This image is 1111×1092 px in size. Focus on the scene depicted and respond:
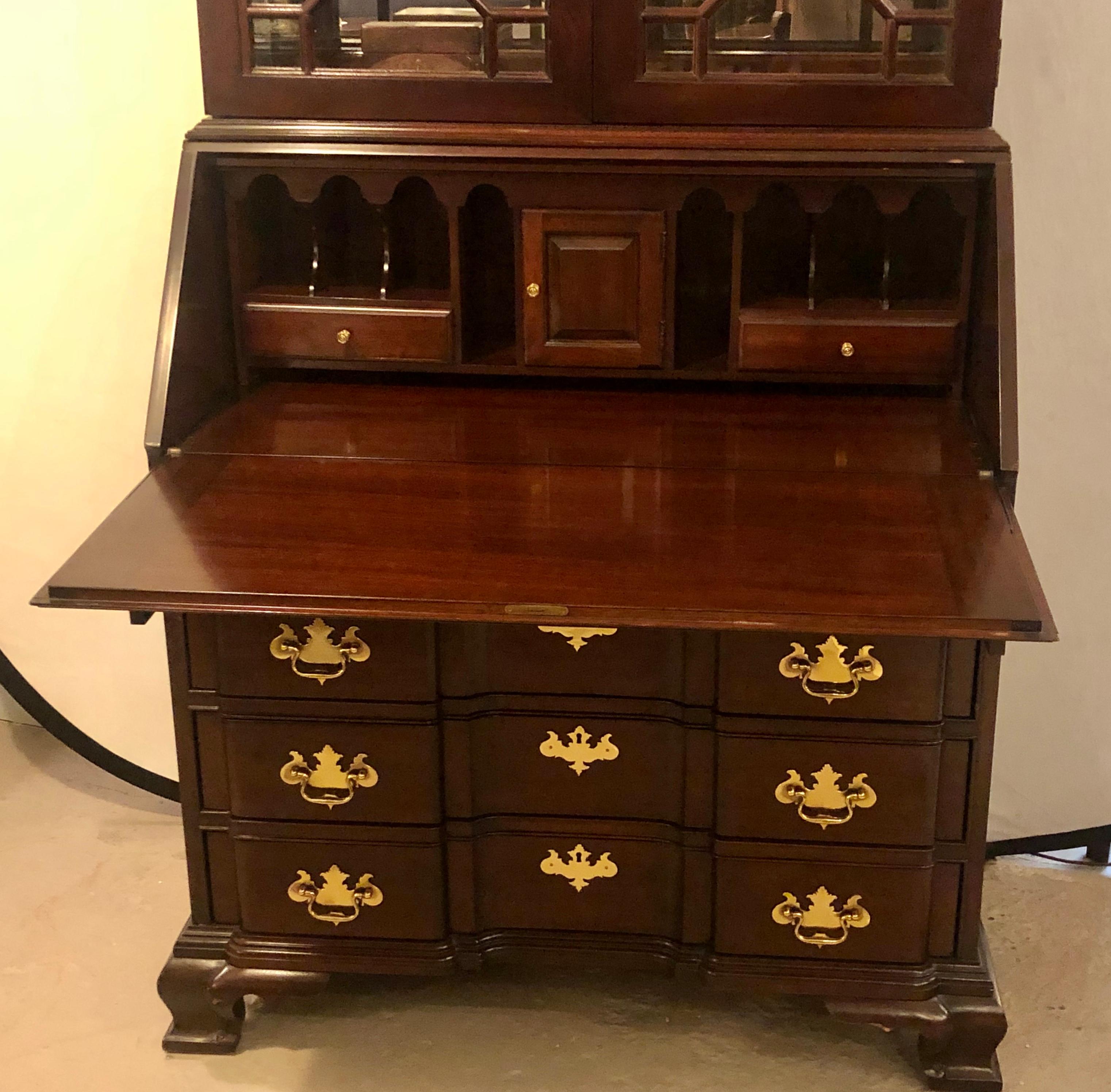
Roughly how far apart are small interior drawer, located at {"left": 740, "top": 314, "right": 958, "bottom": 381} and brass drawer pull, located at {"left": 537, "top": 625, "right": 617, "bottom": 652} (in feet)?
1.46

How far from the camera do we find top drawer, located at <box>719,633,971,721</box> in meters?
1.42

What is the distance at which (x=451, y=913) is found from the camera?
161 cm

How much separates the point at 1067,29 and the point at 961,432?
0.61 m

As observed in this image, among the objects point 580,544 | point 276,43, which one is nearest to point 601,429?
point 580,544

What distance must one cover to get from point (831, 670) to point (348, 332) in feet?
2.54

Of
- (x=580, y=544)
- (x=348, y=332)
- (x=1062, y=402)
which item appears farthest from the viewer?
(x=1062, y=402)

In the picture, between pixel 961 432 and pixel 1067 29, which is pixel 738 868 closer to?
pixel 961 432

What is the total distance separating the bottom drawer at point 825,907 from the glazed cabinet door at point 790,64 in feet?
2.87

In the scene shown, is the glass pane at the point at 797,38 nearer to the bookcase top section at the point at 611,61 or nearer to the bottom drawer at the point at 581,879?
the bookcase top section at the point at 611,61

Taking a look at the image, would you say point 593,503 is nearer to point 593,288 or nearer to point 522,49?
point 593,288

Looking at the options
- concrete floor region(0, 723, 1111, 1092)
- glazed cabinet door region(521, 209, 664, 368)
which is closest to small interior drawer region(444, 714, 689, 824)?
concrete floor region(0, 723, 1111, 1092)

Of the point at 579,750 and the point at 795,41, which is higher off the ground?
the point at 795,41

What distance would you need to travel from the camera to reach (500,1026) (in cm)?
177

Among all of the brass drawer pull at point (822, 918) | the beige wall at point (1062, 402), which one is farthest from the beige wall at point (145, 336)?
the brass drawer pull at point (822, 918)
